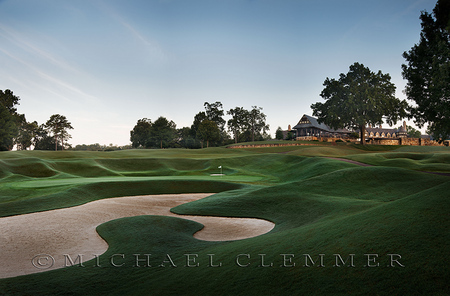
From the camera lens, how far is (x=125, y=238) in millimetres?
9320

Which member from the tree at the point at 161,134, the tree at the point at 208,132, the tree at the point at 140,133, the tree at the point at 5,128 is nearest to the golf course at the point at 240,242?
the tree at the point at 5,128

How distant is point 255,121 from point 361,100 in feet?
167

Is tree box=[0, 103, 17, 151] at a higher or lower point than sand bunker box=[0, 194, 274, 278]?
higher

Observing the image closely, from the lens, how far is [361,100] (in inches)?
2315

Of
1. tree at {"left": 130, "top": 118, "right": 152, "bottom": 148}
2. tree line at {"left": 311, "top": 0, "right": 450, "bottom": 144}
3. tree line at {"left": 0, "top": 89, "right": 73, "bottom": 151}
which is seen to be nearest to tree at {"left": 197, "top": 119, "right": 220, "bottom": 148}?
tree at {"left": 130, "top": 118, "right": 152, "bottom": 148}

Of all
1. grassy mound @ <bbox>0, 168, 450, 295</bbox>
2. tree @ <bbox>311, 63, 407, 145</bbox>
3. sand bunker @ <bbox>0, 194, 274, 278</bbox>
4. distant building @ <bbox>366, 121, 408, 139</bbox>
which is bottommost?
sand bunker @ <bbox>0, 194, 274, 278</bbox>

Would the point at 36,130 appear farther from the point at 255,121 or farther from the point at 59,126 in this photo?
the point at 255,121

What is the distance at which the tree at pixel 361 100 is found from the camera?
5812cm

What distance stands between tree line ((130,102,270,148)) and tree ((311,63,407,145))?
129 ft

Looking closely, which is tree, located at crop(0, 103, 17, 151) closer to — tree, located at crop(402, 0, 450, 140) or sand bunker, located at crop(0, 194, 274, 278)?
sand bunker, located at crop(0, 194, 274, 278)

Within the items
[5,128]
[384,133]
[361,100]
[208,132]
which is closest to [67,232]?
[361,100]

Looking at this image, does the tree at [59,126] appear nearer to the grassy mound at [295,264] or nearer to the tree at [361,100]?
the tree at [361,100]

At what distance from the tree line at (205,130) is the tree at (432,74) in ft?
204

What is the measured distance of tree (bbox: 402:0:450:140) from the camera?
2488cm
